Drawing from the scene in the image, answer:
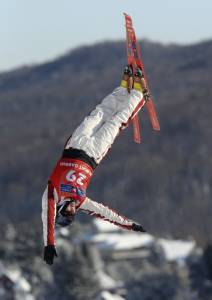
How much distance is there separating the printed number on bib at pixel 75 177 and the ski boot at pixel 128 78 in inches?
104

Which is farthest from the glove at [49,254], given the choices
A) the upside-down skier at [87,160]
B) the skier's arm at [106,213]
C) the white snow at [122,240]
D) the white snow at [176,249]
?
the white snow at [122,240]

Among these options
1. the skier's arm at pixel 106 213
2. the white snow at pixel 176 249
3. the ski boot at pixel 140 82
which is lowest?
the skier's arm at pixel 106 213

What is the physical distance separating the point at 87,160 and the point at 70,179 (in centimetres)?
67

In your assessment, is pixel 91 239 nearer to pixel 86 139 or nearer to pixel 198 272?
pixel 198 272

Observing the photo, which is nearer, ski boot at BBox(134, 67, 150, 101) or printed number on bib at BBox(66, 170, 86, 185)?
printed number on bib at BBox(66, 170, 86, 185)

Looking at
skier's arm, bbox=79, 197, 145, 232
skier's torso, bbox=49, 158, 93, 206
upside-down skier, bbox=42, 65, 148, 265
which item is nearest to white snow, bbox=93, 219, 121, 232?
upside-down skier, bbox=42, 65, 148, 265

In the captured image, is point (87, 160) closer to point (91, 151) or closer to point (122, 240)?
point (91, 151)

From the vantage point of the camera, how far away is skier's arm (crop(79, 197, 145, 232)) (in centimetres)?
2520

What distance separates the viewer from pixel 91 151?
2541cm

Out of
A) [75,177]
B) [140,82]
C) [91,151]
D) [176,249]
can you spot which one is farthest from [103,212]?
[176,249]

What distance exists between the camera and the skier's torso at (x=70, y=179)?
24.7 metres

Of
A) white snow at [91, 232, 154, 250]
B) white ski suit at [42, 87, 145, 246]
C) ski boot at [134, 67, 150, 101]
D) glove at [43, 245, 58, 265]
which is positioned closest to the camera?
glove at [43, 245, 58, 265]

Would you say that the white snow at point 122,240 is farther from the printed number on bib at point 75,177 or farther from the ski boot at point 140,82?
the printed number on bib at point 75,177

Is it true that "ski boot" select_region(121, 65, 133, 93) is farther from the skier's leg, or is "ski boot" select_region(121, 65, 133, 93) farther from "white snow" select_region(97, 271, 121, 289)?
"white snow" select_region(97, 271, 121, 289)
